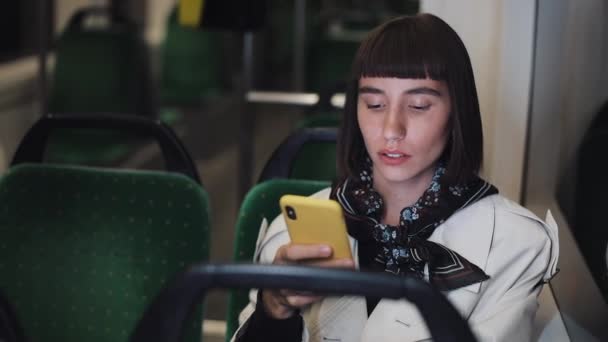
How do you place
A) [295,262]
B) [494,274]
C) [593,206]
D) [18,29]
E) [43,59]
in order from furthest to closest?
[18,29] < [43,59] < [593,206] < [494,274] < [295,262]

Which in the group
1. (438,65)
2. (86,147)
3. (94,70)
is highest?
(438,65)

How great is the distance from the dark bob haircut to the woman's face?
0.01 meters

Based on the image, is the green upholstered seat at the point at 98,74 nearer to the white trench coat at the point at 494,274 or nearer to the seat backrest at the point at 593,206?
the seat backrest at the point at 593,206

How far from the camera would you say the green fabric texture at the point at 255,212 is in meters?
1.81

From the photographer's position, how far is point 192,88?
6512mm

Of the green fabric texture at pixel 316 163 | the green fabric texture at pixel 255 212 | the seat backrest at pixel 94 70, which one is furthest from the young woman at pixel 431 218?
the seat backrest at pixel 94 70

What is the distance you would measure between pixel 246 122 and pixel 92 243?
2.04 metres

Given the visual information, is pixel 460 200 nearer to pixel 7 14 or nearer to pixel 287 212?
pixel 287 212

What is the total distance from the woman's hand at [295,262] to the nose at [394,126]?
0.23 meters

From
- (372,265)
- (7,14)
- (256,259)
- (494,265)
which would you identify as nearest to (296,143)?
(256,259)

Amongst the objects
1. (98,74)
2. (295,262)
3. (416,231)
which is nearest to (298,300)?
(295,262)

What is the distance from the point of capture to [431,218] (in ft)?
4.65

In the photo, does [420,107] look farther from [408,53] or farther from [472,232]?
[472,232]

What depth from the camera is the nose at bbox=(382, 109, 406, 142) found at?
4.52ft
